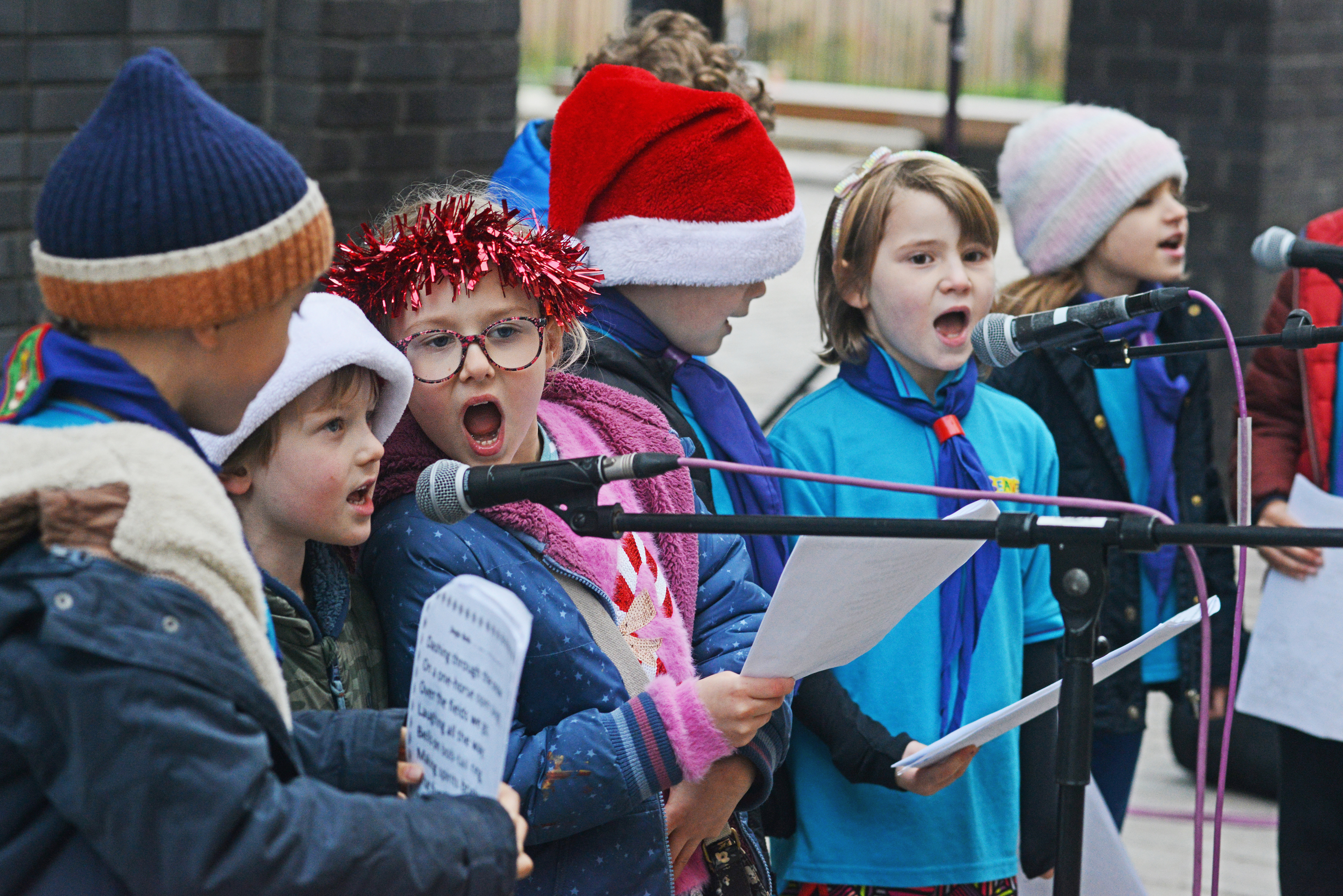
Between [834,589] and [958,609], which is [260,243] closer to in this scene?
[834,589]

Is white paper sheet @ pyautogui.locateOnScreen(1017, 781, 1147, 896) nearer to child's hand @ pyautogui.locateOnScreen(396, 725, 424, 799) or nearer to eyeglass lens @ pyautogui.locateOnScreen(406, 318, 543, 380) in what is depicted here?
eyeglass lens @ pyautogui.locateOnScreen(406, 318, 543, 380)

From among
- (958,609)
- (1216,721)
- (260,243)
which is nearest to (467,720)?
(260,243)

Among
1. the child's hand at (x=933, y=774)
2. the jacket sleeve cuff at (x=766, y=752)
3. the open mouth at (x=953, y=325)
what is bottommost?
the child's hand at (x=933, y=774)

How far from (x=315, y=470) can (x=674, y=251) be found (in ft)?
2.59

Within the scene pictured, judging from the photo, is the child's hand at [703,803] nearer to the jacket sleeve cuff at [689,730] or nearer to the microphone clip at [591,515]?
the jacket sleeve cuff at [689,730]

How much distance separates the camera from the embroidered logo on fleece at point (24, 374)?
1.29 meters

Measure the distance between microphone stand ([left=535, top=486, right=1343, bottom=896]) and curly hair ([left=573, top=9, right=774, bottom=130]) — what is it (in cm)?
172

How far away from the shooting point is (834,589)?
1630mm

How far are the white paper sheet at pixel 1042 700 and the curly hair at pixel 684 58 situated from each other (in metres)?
1.51

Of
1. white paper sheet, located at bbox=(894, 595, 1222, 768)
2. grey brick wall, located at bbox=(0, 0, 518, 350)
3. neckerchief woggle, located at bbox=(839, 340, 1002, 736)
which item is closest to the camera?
white paper sheet, located at bbox=(894, 595, 1222, 768)

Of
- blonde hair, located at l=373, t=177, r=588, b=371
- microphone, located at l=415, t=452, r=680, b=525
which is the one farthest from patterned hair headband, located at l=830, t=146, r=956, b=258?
microphone, located at l=415, t=452, r=680, b=525

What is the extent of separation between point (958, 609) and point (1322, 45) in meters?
4.86

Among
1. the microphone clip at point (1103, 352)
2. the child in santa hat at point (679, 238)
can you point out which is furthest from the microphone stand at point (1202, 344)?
the child in santa hat at point (679, 238)

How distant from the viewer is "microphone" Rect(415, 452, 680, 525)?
152cm
